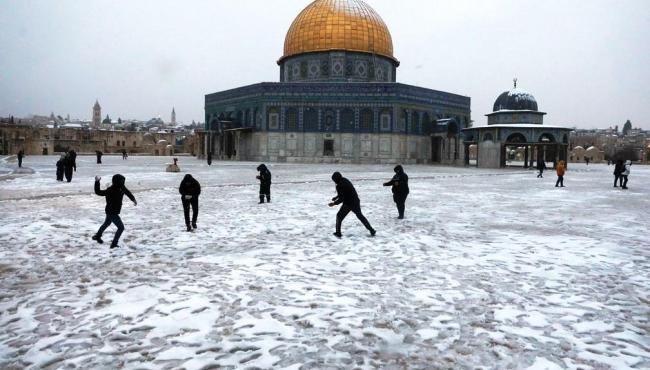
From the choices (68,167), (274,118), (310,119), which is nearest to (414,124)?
(310,119)

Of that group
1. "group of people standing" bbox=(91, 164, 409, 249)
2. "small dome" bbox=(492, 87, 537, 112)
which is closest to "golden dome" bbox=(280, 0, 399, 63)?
"small dome" bbox=(492, 87, 537, 112)

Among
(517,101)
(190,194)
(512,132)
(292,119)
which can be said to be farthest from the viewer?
(292,119)

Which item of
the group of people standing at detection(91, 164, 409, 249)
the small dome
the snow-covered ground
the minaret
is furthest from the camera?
the minaret

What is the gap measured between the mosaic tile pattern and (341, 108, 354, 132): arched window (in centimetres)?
737

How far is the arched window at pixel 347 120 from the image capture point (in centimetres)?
4584

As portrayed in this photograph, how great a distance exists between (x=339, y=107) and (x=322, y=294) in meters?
41.7

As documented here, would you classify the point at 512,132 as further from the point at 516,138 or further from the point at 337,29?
the point at 337,29

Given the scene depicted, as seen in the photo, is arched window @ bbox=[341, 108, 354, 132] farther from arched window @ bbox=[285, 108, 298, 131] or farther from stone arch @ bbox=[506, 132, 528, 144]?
stone arch @ bbox=[506, 132, 528, 144]

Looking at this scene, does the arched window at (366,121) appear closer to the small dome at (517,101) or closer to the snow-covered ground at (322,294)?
the small dome at (517,101)

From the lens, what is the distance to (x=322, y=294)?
208 inches

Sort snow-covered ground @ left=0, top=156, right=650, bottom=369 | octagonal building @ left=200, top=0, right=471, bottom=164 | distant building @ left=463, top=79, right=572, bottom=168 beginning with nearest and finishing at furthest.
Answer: snow-covered ground @ left=0, top=156, right=650, bottom=369 < distant building @ left=463, top=79, right=572, bottom=168 < octagonal building @ left=200, top=0, right=471, bottom=164

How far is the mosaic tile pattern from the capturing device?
4859 centimetres

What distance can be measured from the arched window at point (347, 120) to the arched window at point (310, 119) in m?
2.72

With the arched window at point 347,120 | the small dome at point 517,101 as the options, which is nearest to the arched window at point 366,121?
the arched window at point 347,120
